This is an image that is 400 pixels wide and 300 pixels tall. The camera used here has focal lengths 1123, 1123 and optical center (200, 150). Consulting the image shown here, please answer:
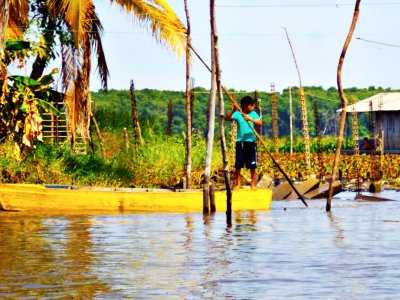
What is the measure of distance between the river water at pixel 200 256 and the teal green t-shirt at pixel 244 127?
139 centimetres

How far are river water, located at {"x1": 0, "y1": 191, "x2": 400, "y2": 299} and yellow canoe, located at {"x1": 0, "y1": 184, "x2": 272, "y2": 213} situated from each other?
0.86 feet

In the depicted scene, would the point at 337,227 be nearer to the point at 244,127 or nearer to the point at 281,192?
the point at 244,127

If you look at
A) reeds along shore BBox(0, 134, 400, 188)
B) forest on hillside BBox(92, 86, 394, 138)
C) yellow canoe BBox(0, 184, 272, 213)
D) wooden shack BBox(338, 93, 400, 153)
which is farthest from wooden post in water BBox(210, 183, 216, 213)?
forest on hillside BBox(92, 86, 394, 138)

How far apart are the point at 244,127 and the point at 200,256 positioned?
6.10 m

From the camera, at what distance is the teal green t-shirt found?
1950 centimetres

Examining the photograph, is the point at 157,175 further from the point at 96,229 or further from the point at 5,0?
the point at 96,229

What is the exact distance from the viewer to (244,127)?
19.8m

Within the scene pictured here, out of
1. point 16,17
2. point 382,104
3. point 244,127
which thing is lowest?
point 244,127

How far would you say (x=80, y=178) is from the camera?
74.5 ft

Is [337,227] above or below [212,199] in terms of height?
below

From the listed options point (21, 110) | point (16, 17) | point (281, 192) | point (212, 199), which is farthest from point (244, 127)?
point (16, 17)

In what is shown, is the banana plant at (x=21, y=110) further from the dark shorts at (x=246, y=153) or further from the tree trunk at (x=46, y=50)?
the dark shorts at (x=246, y=153)

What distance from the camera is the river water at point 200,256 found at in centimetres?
1102

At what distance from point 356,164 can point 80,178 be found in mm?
14926
